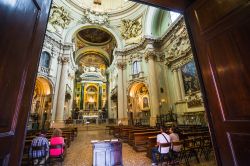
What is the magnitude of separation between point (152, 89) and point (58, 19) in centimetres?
1329

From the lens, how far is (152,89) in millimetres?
13977

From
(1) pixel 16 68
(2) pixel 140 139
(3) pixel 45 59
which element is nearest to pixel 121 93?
(3) pixel 45 59

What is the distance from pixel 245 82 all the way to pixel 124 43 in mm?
18285

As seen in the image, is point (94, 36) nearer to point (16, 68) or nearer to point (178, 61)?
point (178, 61)

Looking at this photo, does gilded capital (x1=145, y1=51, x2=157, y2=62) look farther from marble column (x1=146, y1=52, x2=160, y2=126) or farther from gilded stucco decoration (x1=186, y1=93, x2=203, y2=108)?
gilded stucco decoration (x1=186, y1=93, x2=203, y2=108)

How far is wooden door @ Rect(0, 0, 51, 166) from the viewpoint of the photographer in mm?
1064

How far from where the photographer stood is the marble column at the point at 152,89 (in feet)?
44.2

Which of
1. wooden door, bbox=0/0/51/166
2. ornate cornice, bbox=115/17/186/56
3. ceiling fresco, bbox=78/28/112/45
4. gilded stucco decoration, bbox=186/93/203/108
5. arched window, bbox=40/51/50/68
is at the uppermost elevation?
ceiling fresco, bbox=78/28/112/45

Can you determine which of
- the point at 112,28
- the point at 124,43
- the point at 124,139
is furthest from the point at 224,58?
the point at 112,28

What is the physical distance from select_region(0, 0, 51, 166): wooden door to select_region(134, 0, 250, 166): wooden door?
2.20 meters

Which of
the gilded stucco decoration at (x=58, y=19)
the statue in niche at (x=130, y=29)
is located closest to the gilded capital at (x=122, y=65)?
the statue in niche at (x=130, y=29)

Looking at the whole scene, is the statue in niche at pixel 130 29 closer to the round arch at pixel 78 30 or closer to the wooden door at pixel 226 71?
the round arch at pixel 78 30

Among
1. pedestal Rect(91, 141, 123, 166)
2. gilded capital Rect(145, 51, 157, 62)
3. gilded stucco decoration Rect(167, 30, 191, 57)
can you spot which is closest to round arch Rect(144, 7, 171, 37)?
gilded capital Rect(145, 51, 157, 62)

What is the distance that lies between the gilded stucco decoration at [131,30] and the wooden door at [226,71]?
1616 centimetres
